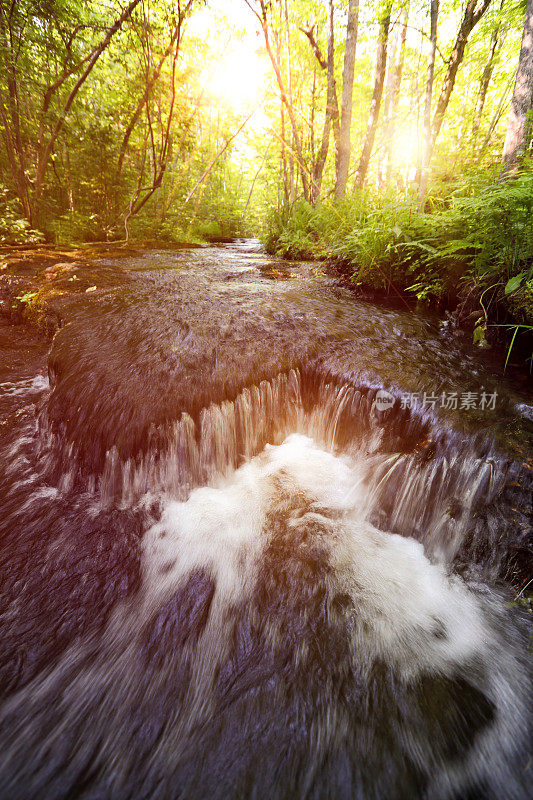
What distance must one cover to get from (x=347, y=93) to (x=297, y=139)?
1.48m

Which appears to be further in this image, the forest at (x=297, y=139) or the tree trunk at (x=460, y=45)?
the tree trunk at (x=460, y=45)

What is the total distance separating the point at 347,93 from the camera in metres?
7.50

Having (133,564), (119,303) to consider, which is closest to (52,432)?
(133,564)

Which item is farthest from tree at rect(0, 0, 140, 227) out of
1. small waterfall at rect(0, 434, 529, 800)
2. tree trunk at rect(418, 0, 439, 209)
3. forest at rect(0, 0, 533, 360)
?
small waterfall at rect(0, 434, 529, 800)

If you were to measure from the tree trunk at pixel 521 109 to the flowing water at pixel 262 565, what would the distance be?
1.75 m

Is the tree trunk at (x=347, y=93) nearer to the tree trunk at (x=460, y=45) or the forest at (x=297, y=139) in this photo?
the forest at (x=297, y=139)

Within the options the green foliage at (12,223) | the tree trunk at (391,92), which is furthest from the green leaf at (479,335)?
the tree trunk at (391,92)

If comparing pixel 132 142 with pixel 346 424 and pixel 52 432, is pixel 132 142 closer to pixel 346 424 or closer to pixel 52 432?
pixel 52 432

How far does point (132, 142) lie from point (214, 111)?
29.7 feet

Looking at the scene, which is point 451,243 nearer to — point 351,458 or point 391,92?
point 351,458

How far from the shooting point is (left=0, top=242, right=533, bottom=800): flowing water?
154 centimetres

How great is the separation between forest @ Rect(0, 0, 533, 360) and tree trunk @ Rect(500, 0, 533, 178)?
2 cm

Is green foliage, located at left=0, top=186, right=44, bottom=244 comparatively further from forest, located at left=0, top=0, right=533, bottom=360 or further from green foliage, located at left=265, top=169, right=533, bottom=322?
green foliage, located at left=265, top=169, right=533, bottom=322

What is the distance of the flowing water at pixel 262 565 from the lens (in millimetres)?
1537
